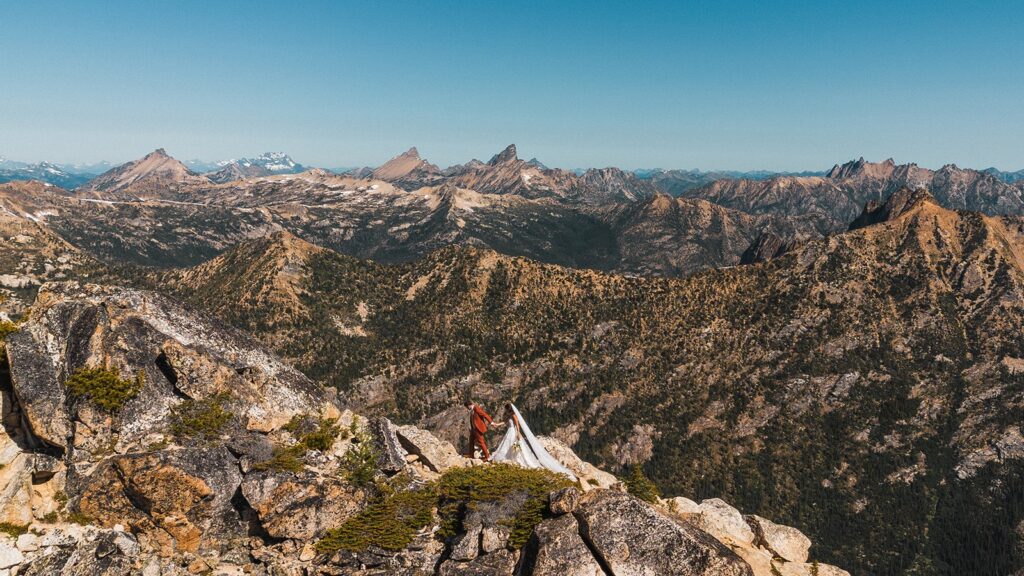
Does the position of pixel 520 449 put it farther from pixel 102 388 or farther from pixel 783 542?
pixel 102 388

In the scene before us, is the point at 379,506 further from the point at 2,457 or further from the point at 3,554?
the point at 2,457

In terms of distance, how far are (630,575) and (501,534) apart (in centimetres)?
643

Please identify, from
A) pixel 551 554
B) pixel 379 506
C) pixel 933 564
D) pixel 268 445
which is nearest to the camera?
pixel 551 554

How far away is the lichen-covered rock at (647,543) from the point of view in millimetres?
20766

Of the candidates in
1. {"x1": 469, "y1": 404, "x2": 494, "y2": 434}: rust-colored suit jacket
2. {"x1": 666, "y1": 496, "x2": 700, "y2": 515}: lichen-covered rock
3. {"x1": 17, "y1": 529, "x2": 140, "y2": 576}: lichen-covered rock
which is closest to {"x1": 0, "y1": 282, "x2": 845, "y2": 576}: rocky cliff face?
{"x1": 17, "y1": 529, "x2": 140, "y2": 576}: lichen-covered rock

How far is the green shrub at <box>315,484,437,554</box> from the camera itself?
24.9 m

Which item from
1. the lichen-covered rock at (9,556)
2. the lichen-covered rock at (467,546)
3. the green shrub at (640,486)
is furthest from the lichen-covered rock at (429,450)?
the lichen-covered rock at (9,556)

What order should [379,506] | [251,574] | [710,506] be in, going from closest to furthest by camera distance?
1. [251,574]
2. [379,506]
3. [710,506]

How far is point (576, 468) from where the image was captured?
43594 millimetres

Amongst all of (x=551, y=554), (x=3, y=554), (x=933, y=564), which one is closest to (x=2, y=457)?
(x=3, y=554)

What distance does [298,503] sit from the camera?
25.5 metres

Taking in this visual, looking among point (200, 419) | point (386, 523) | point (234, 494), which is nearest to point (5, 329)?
point (200, 419)

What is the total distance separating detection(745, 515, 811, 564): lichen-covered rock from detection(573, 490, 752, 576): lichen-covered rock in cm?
1431

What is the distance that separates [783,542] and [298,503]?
1207 inches
